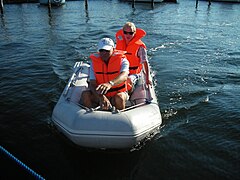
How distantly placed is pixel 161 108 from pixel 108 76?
6.52 ft

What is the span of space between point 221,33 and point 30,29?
33.9 ft

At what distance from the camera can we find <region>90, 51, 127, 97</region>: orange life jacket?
4.48m

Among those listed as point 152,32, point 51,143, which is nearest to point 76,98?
point 51,143

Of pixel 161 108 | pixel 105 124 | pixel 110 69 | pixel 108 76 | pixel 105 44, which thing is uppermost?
pixel 105 44

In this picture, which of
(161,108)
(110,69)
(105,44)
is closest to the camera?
(105,44)

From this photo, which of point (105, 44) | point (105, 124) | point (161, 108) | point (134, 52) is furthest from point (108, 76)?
point (161, 108)


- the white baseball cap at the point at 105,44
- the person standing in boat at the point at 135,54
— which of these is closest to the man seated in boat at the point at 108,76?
the white baseball cap at the point at 105,44

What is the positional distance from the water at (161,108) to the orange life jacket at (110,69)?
1.14 meters

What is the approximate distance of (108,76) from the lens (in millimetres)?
4547

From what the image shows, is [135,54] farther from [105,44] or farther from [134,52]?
[105,44]

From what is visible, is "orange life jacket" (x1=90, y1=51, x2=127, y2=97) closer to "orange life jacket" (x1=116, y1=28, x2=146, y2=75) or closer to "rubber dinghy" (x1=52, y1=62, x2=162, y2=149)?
"rubber dinghy" (x1=52, y1=62, x2=162, y2=149)

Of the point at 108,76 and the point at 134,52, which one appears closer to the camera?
the point at 108,76

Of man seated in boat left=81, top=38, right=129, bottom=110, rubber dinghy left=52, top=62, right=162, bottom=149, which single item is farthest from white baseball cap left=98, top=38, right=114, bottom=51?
rubber dinghy left=52, top=62, right=162, bottom=149

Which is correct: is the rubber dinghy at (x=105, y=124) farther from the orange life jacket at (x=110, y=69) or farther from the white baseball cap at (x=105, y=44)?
the white baseball cap at (x=105, y=44)
